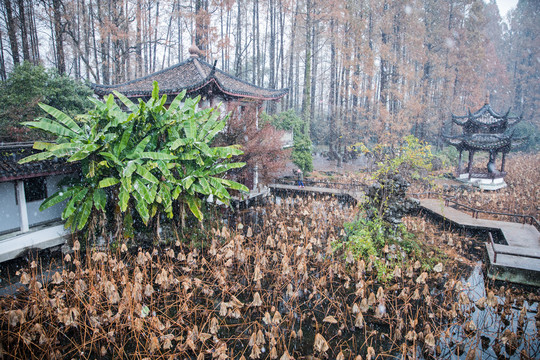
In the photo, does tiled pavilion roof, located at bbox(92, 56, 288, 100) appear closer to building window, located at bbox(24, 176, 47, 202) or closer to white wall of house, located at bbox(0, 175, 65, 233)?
building window, located at bbox(24, 176, 47, 202)

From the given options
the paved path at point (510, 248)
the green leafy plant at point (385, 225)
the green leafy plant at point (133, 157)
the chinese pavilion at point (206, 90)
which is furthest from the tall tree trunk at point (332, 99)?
the green leafy plant at point (133, 157)

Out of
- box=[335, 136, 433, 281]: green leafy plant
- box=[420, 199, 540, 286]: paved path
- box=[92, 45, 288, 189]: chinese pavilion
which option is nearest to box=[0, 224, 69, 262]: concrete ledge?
box=[92, 45, 288, 189]: chinese pavilion

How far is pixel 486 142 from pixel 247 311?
1916cm

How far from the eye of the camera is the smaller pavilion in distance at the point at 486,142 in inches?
726

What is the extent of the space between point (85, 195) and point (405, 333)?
861 centimetres

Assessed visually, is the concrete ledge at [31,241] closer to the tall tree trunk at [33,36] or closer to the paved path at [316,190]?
the paved path at [316,190]

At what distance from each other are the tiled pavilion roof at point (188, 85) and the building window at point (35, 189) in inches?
197

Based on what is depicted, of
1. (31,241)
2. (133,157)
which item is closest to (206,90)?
(133,157)

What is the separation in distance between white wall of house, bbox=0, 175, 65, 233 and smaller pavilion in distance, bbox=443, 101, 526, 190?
2070 centimetres

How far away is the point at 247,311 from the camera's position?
657 centimetres

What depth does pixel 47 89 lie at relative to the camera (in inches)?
521

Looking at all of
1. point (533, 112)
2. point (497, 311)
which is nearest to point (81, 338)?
point (497, 311)

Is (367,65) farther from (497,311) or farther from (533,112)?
(533,112)

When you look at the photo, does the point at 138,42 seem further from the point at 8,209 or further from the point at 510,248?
the point at 510,248
